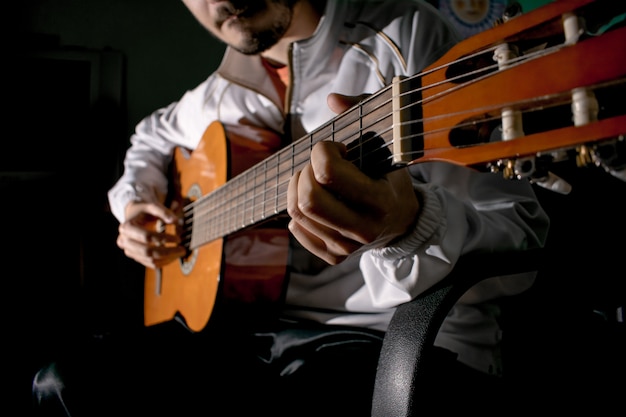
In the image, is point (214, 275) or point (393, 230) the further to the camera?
point (214, 275)

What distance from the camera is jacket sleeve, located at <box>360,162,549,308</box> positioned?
1.90 ft

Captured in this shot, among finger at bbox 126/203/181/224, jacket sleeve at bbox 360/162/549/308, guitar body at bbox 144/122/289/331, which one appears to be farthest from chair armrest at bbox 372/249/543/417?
finger at bbox 126/203/181/224

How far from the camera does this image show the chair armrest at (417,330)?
0.47 metres

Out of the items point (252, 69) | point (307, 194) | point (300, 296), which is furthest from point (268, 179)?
point (252, 69)

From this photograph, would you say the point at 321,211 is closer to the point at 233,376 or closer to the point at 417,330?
the point at 417,330

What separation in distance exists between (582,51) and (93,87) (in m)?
1.79

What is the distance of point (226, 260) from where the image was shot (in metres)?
0.92

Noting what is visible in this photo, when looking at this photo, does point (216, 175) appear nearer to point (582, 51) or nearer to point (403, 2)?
point (403, 2)

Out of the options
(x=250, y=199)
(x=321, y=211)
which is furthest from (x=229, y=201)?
(x=321, y=211)

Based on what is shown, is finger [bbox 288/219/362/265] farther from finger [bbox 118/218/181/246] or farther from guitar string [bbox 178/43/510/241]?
finger [bbox 118/218/181/246]

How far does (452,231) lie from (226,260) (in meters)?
0.51

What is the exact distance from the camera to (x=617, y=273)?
22.8 inches

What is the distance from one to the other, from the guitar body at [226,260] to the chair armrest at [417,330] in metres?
0.46

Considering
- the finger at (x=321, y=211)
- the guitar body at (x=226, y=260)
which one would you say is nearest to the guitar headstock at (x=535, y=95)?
the finger at (x=321, y=211)
